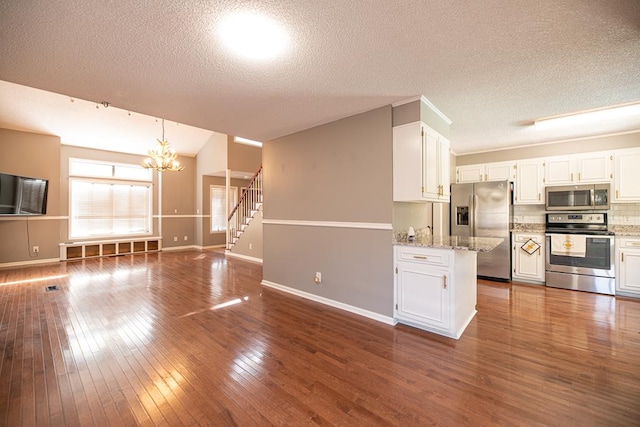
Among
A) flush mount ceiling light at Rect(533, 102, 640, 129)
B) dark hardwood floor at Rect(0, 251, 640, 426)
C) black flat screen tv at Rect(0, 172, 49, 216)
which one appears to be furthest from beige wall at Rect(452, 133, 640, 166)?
black flat screen tv at Rect(0, 172, 49, 216)

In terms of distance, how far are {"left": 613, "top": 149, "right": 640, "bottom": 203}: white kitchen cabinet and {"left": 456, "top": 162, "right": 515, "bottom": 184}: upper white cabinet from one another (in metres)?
1.40

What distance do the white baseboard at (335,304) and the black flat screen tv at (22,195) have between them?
5.53 meters

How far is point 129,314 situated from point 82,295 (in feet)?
4.86

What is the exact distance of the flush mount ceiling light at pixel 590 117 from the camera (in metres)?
3.29

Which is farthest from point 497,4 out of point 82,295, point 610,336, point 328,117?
point 82,295

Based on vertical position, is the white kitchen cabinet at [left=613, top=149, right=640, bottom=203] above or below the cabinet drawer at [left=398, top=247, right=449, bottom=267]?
above

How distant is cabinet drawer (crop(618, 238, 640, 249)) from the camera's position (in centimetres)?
399

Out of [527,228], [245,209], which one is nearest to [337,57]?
[527,228]

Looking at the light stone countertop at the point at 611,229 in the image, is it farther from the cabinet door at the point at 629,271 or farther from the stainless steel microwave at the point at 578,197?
the stainless steel microwave at the point at 578,197

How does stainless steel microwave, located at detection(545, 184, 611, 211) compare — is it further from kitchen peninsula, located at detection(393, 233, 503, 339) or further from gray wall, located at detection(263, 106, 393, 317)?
gray wall, located at detection(263, 106, 393, 317)

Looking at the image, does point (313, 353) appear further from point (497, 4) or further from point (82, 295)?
point (82, 295)

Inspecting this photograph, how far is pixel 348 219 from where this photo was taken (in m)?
3.56

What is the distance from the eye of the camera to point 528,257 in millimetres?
4848

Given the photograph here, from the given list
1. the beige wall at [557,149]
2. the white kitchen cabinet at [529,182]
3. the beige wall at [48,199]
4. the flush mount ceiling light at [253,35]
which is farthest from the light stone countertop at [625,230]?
the beige wall at [48,199]
